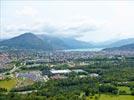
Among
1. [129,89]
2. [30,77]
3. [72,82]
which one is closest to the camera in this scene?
[129,89]

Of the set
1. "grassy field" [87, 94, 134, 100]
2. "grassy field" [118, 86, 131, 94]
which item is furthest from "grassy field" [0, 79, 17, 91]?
"grassy field" [118, 86, 131, 94]

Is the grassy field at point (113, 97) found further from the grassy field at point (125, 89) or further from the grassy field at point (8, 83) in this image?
the grassy field at point (8, 83)

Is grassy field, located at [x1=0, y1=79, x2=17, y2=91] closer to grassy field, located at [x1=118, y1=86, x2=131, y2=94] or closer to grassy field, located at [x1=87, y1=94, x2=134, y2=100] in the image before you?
grassy field, located at [x1=87, y1=94, x2=134, y2=100]

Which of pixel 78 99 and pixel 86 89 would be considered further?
pixel 86 89

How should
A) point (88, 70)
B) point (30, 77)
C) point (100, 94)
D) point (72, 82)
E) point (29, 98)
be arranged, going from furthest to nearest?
1. point (88, 70)
2. point (30, 77)
3. point (72, 82)
4. point (100, 94)
5. point (29, 98)

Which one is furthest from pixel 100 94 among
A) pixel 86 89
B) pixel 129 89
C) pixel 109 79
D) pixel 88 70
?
A: pixel 88 70

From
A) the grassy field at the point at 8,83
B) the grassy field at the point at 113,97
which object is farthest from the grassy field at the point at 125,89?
the grassy field at the point at 8,83

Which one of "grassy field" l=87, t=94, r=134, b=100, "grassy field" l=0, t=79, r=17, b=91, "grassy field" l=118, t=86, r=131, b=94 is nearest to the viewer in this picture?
"grassy field" l=87, t=94, r=134, b=100

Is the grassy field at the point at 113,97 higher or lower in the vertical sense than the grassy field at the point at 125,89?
lower

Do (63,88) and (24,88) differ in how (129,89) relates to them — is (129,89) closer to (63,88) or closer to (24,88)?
(63,88)

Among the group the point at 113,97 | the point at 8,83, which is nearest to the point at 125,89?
the point at 113,97
